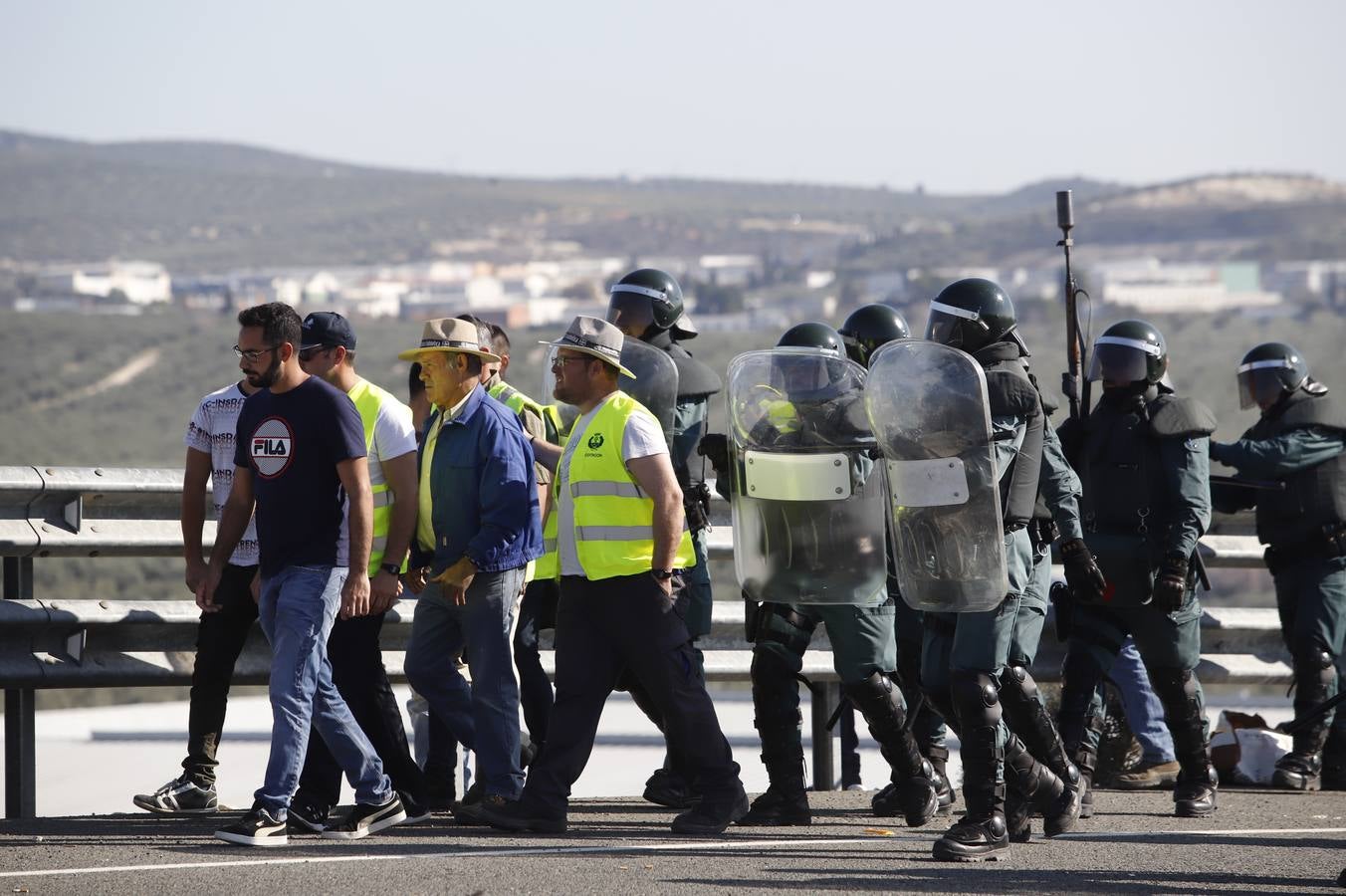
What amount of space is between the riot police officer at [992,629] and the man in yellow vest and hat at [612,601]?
855 millimetres

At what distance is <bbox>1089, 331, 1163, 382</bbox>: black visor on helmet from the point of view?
7703 millimetres

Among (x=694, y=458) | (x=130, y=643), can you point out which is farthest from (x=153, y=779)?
(x=694, y=458)

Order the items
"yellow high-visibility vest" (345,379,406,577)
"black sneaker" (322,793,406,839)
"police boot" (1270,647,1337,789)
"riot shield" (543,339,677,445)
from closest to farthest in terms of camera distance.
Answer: "black sneaker" (322,793,406,839) → "yellow high-visibility vest" (345,379,406,577) → "riot shield" (543,339,677,445) → "police boot" (1270,647,1337,789)

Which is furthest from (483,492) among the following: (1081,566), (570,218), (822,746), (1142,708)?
(570,218)

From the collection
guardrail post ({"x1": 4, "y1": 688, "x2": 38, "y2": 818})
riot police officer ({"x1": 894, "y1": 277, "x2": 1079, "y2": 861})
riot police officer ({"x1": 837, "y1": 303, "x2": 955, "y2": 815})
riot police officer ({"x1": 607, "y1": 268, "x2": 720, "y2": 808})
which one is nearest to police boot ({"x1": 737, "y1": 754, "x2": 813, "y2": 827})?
riot police officer ({"x1": 837, "y1": 303, "x2": 955, "y2": 815})

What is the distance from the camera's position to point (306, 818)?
665cm

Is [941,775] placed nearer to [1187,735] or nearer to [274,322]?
[1187,735]

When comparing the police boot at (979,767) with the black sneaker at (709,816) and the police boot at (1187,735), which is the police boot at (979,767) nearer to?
the black sneaker at (709,816)

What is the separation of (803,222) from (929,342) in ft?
410

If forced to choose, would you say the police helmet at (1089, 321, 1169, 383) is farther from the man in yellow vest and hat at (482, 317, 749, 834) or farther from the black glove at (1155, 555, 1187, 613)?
the man in yellow vest and hat at (482, 317, 749, 834)

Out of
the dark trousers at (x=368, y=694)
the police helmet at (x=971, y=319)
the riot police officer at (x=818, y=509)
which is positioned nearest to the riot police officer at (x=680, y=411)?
the riot police officer at (x=818, y=509)

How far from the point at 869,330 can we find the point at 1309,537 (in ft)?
8.13

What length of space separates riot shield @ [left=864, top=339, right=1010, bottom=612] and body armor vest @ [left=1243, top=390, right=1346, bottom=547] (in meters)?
2.88

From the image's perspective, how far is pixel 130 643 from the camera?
740 centimetres
